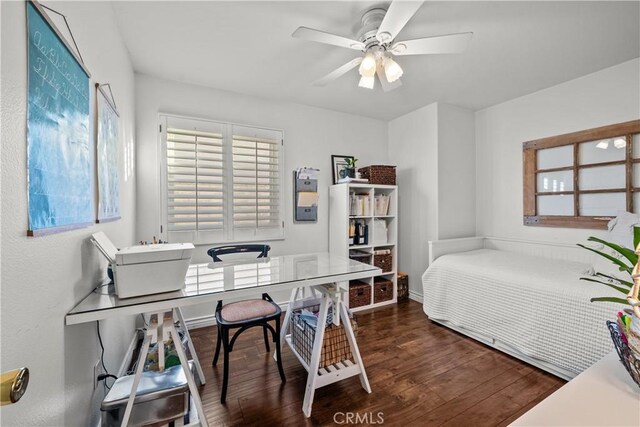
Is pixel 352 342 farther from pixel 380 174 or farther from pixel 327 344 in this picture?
pixel 380 174

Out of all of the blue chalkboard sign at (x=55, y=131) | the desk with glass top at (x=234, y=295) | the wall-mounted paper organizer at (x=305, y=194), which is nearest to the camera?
the blue chalkboard sign at (x=55, y=131)

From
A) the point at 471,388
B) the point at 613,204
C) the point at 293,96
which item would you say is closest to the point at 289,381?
the point at 471,388

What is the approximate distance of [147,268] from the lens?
3.77 ft

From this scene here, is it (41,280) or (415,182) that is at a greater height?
(415,182)

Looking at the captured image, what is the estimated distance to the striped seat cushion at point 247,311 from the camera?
1753mm

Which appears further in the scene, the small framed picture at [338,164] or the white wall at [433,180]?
the small framed picture at [338,164]

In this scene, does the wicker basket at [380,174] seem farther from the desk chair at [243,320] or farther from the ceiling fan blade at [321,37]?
the desk chair at [243,320]

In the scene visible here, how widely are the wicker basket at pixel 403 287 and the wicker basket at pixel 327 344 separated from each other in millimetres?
1719

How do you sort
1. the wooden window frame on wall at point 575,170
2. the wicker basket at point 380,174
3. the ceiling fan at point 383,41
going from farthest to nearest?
the wicker basket at point 380,174, the wooden window frame on wall at point 575,170, the ceiling fan at point 383,41

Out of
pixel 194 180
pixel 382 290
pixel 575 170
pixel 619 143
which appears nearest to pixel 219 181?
pixel 194 180

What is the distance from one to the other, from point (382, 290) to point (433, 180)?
152 cm

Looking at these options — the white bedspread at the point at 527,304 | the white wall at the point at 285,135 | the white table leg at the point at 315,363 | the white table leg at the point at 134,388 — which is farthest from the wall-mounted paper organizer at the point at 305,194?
the white table leg at the point at 134,388

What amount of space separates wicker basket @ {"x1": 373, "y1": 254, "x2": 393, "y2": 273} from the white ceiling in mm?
1945

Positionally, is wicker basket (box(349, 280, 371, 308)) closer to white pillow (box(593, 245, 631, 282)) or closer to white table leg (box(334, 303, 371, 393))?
white table leg (box(334, 303, 371, 393))
